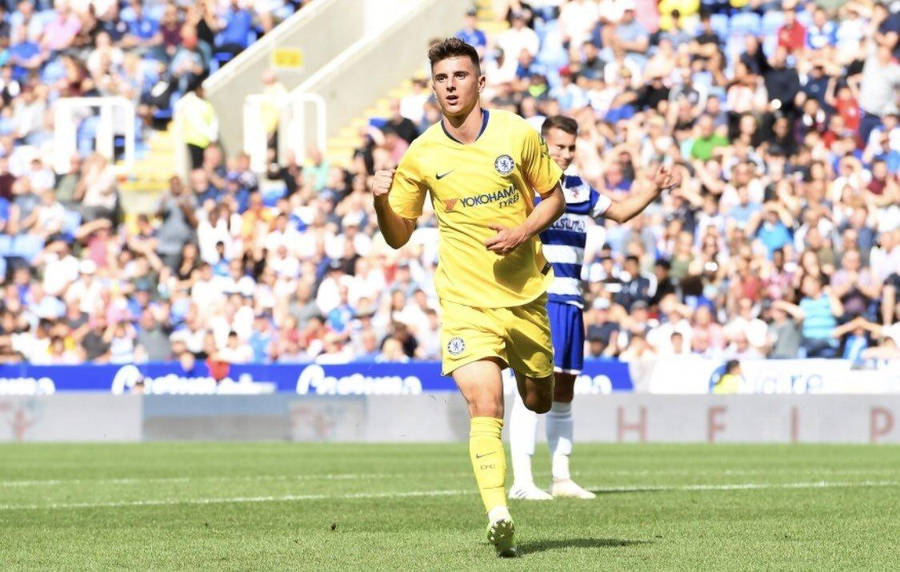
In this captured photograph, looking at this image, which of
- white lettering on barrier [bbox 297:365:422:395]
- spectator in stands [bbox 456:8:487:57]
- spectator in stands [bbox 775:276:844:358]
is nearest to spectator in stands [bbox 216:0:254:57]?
spectator in stands [bbox 456:8:487:57]

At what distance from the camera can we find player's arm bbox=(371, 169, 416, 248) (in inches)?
332

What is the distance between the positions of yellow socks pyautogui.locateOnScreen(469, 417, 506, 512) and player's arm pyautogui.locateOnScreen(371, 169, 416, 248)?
0.96m

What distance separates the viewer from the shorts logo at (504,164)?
860 centimetres

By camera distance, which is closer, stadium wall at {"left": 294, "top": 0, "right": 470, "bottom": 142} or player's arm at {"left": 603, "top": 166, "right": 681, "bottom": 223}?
player's arm at {"left": 603, "top": 166, "right": 681, "bottom": 223}

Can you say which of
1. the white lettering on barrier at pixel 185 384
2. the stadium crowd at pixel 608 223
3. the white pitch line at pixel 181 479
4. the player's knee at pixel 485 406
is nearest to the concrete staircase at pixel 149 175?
the stadium crowd at pixel 608 223

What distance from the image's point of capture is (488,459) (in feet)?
27.4

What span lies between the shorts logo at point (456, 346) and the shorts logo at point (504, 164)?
78cm

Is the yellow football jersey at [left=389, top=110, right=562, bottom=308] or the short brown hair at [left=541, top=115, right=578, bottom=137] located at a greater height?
the short brown hair at [left=541, top=115, right=578, bottom=137]

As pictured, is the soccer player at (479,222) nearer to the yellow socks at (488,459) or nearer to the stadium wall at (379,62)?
the yellow socks at (488,459)

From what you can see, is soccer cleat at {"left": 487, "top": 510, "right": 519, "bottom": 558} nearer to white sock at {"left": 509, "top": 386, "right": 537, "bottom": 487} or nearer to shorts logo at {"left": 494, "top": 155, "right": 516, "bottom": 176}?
shorts logo at {"left": 494, "top": 155, "right": 516, "bottom": 176}

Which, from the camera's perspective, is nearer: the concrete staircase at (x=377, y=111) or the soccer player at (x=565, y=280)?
the soccer player at (x=565, y=280)

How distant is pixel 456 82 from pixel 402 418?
13.7 meters

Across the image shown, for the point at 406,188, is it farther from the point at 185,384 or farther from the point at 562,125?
the point at 185,384

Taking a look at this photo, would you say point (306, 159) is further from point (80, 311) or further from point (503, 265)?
point (503, 265)
